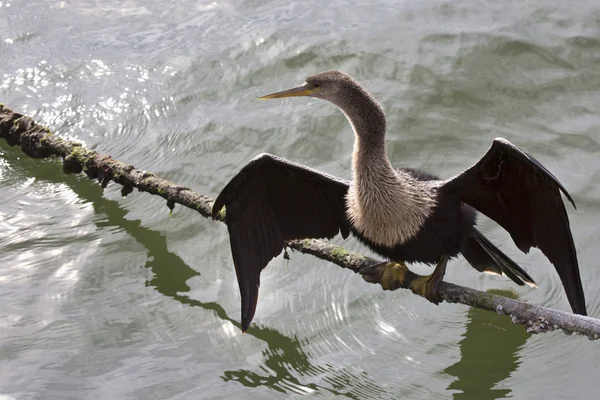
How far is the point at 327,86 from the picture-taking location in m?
4.66

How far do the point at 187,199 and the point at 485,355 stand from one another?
1.98m

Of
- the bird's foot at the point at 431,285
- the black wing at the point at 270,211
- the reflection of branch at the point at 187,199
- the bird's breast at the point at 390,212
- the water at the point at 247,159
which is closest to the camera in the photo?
the reflection of branch at the point at 187,199

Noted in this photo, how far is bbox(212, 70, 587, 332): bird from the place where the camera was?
165 inches

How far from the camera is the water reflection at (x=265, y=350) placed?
4738 millimetres

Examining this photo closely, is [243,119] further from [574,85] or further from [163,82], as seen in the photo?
[574,85]

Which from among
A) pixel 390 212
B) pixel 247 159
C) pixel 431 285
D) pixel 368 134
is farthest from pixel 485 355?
pixel 247 159

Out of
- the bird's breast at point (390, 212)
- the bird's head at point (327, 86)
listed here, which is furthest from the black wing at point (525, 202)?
the bird's head at point (327, 86)

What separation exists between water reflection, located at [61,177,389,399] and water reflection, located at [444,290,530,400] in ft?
1.57

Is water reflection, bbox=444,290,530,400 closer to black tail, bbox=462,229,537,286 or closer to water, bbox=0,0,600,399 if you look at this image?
water, bbox=0,0,600,399

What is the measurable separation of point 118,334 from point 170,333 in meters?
0.31

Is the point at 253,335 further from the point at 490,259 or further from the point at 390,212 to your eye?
the point at 490,259

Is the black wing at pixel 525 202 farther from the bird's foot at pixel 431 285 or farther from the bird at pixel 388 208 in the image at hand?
the bird's foot at pixel 431 285

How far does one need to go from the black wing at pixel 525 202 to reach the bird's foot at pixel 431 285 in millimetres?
389

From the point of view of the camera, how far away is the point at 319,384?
4758 millimetres
